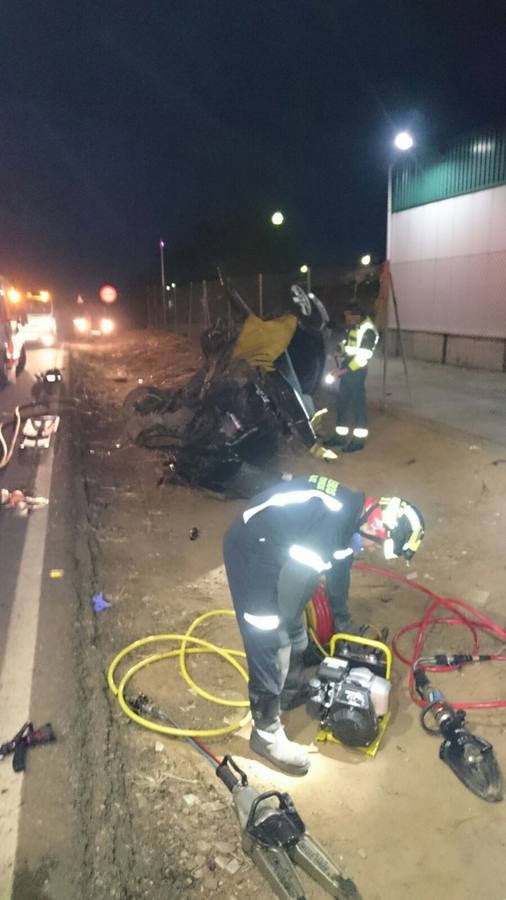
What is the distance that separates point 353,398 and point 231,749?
19.4 ft

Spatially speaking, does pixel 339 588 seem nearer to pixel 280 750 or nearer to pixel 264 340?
pixel 280 750

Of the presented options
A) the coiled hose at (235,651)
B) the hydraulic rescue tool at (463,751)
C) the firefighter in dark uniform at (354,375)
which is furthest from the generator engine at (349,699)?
the firefighter in dark uniform at (354,375)

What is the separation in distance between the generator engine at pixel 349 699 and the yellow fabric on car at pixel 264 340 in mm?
5974

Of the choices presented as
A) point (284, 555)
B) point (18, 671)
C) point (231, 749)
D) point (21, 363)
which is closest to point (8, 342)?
point (21, 363)

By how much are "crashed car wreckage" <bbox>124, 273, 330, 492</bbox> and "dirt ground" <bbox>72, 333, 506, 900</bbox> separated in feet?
2.78

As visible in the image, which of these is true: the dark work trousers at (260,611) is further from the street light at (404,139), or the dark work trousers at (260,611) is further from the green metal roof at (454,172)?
the green metal roof at (454,172)

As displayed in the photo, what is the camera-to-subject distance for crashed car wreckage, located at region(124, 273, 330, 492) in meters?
7.95

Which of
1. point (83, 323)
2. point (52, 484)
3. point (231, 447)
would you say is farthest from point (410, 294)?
point (83, 323)

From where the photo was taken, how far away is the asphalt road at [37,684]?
2775mm

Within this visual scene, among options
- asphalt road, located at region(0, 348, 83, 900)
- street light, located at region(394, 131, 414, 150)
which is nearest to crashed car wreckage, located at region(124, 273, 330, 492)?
asphalt road, located at region(0, 348, 83, 900)

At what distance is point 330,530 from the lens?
3107mm

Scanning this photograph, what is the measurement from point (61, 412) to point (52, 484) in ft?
15.9

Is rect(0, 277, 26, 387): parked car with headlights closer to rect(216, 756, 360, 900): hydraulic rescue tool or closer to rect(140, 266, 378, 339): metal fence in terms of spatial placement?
rect(140, 266, 378, 339): metal fence

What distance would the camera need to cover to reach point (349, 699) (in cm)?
327
